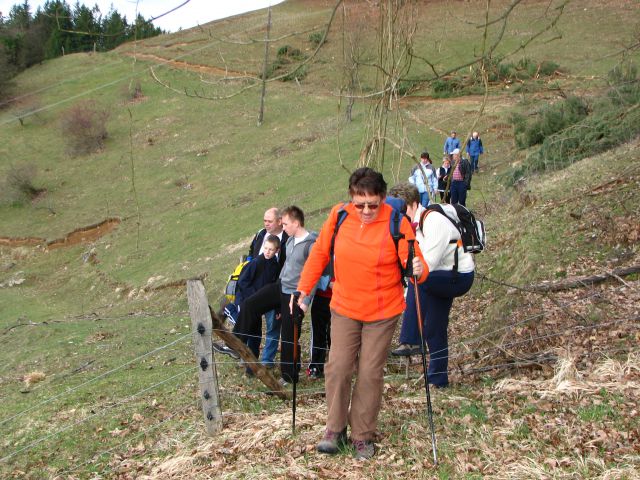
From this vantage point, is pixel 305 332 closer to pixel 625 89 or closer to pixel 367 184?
pixel 367 184

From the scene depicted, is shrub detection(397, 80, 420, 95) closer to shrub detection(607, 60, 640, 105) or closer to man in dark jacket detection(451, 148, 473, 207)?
shrub detection(607, 60, 640, 105)

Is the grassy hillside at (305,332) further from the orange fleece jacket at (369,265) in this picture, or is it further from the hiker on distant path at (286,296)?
the orange fleece jacket at (369,265)

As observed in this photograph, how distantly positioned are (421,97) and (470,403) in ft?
119

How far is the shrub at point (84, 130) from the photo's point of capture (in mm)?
47188

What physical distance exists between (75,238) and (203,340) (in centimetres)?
2955

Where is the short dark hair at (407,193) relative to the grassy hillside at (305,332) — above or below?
above

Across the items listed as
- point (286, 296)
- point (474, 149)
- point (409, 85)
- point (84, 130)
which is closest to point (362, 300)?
point (286, 296)

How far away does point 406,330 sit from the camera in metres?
7.41

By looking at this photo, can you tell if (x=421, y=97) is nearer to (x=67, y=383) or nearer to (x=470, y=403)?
(x=67, y=383)

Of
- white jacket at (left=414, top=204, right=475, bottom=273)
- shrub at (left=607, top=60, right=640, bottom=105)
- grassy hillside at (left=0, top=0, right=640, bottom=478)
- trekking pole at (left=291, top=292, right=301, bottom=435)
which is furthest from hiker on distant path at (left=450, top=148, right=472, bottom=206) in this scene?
trekking pole at (left=291, top=292, right=301, bottom=435)

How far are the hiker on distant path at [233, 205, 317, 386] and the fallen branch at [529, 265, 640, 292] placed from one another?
3.14 metres

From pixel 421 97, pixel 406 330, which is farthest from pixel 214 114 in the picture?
pixel 406 330

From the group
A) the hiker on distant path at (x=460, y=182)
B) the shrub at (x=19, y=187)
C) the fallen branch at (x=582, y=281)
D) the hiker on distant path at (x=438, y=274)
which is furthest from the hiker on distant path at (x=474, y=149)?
the shrub at (x=19, y=187)

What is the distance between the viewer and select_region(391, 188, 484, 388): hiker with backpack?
572cm
